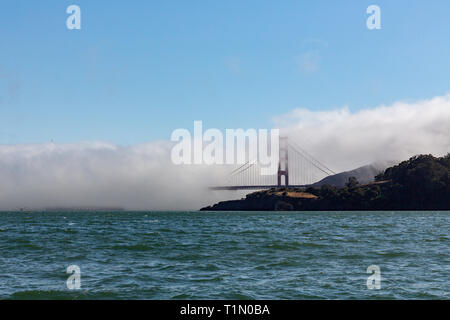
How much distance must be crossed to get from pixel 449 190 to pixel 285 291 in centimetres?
19246

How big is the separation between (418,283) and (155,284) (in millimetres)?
10086

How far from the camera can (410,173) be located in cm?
19538

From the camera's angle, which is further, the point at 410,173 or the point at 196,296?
the point at 410,173

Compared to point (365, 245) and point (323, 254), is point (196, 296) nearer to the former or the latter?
point (323, 254)

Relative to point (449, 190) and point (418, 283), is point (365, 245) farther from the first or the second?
point (449, 190)

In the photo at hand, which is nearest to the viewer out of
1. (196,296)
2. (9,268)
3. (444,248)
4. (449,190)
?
(196,296)

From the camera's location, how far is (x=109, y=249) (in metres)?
31.2

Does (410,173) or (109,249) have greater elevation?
(410,173)

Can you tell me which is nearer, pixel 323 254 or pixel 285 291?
pixel 285 291
